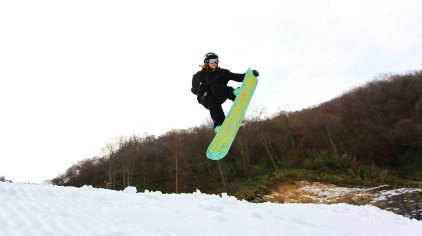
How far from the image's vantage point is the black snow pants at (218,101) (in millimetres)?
7020

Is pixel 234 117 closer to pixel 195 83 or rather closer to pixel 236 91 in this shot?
pixel 236 91

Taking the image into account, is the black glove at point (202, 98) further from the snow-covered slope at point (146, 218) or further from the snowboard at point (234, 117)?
the snow-covered slope at point (146, 218)

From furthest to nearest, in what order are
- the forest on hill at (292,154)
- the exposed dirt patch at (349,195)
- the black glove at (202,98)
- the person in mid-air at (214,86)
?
the forest on hill at (292,154) → the exposed dirt patch at (349,195) → the black glove at (202,98) → the person in mid-air at (214,86)

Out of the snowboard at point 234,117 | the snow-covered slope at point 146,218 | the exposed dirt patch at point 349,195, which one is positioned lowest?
the exposed dirt patch at point 349,195

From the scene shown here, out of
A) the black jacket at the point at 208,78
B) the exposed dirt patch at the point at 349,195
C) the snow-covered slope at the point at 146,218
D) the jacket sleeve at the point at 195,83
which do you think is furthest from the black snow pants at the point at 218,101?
the exposed dirt patch at the point at 349,195

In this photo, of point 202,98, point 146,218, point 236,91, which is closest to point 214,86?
point 202,98

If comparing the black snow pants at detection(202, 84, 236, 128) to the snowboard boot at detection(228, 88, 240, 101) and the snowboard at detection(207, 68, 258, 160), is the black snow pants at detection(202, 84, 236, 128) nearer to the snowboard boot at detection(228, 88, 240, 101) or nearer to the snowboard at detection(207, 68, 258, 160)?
the snowboard boot at detection(228, 88, 240, 101)

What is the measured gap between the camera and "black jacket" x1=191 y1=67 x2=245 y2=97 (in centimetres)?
694

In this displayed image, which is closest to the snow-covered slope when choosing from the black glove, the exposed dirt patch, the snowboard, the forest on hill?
the snowboard

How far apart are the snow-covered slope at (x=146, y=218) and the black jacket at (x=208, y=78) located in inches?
86.0

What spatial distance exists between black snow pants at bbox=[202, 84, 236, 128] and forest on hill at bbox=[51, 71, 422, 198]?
13944 millimetres

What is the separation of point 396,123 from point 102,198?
1247 inches

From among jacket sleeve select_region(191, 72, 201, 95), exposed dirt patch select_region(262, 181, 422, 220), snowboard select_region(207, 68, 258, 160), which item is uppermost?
jacket sleeve select_region(191, 72, 201, 95)

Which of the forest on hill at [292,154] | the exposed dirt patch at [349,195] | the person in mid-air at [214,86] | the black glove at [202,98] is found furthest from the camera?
the forest on hill at [292,154]
